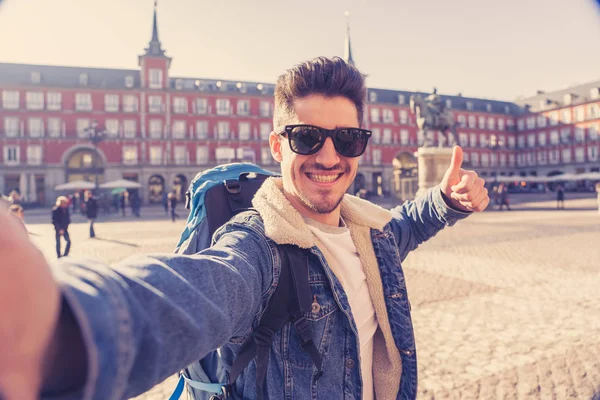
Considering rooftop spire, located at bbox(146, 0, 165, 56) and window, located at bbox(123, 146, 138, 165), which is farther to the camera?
rooftop spire, located at bbox(146, 0, 165, 56)

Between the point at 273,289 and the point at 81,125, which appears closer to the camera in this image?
the point at 273,289

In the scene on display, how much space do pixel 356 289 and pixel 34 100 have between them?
42.9 metres

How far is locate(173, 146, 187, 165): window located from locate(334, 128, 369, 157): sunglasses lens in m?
38.5

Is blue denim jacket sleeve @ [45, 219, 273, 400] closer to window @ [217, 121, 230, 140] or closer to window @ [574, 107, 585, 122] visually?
window @ [217, 121, 230, 140]

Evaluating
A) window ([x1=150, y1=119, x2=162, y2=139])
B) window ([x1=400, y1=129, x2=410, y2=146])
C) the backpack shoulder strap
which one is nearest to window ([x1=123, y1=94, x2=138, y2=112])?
window ([x1=150, y1=119, x2=162, y2=139])

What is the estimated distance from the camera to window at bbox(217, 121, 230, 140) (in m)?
39.8

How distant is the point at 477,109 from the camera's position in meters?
54.6

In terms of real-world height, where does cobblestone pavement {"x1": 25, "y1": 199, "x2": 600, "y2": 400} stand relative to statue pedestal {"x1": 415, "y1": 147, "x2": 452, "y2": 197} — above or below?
below

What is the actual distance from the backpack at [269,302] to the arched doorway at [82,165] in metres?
38.4

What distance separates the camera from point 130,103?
1451 inches

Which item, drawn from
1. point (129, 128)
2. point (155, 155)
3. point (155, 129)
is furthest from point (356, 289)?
point (129, 128)

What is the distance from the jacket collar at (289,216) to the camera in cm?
114

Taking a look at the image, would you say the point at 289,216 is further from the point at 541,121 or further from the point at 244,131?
the point at 541,121

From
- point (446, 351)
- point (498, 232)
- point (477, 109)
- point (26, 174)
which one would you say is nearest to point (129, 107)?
point (26, 174)
